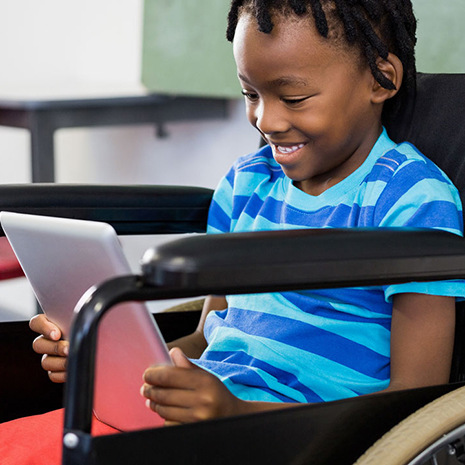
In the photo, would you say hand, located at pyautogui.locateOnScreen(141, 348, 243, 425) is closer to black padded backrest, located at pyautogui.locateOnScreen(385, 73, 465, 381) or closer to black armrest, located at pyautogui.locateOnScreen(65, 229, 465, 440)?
black armrest, located at pyautogui.locateOnScreen(65, 229, 465, 440)

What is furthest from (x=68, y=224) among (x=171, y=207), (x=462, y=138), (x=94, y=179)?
(x=94, y=179)

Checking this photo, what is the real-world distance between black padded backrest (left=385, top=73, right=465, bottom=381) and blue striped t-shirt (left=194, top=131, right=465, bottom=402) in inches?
1.8

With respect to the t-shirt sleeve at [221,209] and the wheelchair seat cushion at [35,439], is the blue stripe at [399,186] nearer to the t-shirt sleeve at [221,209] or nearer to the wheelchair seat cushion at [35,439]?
the t-shirt sleeve at [221,209]

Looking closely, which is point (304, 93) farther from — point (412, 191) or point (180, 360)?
point (180, 360)

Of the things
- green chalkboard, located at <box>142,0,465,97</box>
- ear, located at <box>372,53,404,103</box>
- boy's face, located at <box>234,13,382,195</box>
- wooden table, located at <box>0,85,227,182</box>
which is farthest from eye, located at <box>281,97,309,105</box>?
wooden table, located at <box>0,85,227,182</box>

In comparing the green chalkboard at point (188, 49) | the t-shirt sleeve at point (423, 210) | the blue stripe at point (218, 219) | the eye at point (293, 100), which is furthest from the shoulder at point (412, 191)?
the green chalkboard at point (188, 49)

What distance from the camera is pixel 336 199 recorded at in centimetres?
101

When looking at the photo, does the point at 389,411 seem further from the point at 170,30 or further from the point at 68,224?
the point at 170,30

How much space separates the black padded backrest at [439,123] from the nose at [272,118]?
220mm

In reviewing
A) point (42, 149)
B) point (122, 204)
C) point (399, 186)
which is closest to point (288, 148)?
point (399, 186)

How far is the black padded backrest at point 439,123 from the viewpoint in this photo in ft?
3.39

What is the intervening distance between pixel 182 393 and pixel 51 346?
0.27 m

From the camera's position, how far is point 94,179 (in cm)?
346

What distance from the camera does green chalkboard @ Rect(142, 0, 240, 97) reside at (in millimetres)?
2432
